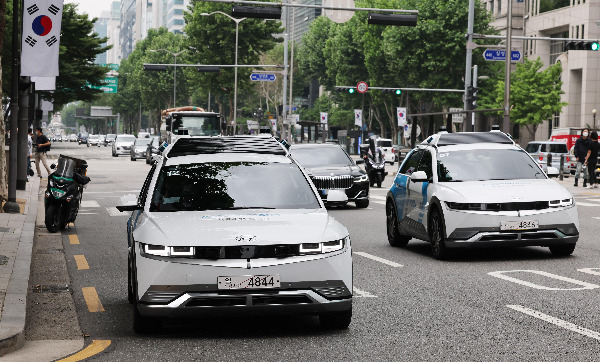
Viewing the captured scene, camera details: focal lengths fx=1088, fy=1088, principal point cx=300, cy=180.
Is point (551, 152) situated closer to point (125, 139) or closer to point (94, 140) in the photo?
point (125, 139)

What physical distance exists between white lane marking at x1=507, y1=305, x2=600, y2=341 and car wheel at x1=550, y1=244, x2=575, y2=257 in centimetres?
458

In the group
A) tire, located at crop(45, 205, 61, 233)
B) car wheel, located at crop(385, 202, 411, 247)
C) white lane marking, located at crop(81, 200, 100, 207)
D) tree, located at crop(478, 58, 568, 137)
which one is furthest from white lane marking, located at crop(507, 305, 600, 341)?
tree, located at crop(478, 58, 568, 137)

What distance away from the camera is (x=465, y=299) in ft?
32.6

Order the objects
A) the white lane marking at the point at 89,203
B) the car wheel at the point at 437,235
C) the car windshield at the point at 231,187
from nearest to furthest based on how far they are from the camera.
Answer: the car windshield at the point at 231,187 < the car wheel at the point at 437,235 < the white lane marking at the point at 89,203

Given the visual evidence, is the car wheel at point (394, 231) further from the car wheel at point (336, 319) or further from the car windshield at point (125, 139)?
the car windshield at point (125, 139)

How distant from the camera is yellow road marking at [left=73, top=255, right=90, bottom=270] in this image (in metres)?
12.9

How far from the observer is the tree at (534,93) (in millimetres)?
72062

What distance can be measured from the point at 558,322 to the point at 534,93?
65.1 meters

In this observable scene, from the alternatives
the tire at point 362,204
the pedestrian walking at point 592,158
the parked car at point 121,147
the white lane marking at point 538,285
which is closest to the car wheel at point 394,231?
the white lane marking at point 538,285

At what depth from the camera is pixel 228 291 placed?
7.66 meters

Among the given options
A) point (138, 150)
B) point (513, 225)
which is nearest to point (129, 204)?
point (513, 225)

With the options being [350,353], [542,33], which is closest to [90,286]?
[350,353]

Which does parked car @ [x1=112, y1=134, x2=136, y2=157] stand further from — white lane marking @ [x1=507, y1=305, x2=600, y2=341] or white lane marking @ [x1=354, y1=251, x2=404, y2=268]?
white lane marking @ [x1=507, y1=305, x2=600, y2=341]

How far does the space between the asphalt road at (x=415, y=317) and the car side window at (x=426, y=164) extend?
109 cm
